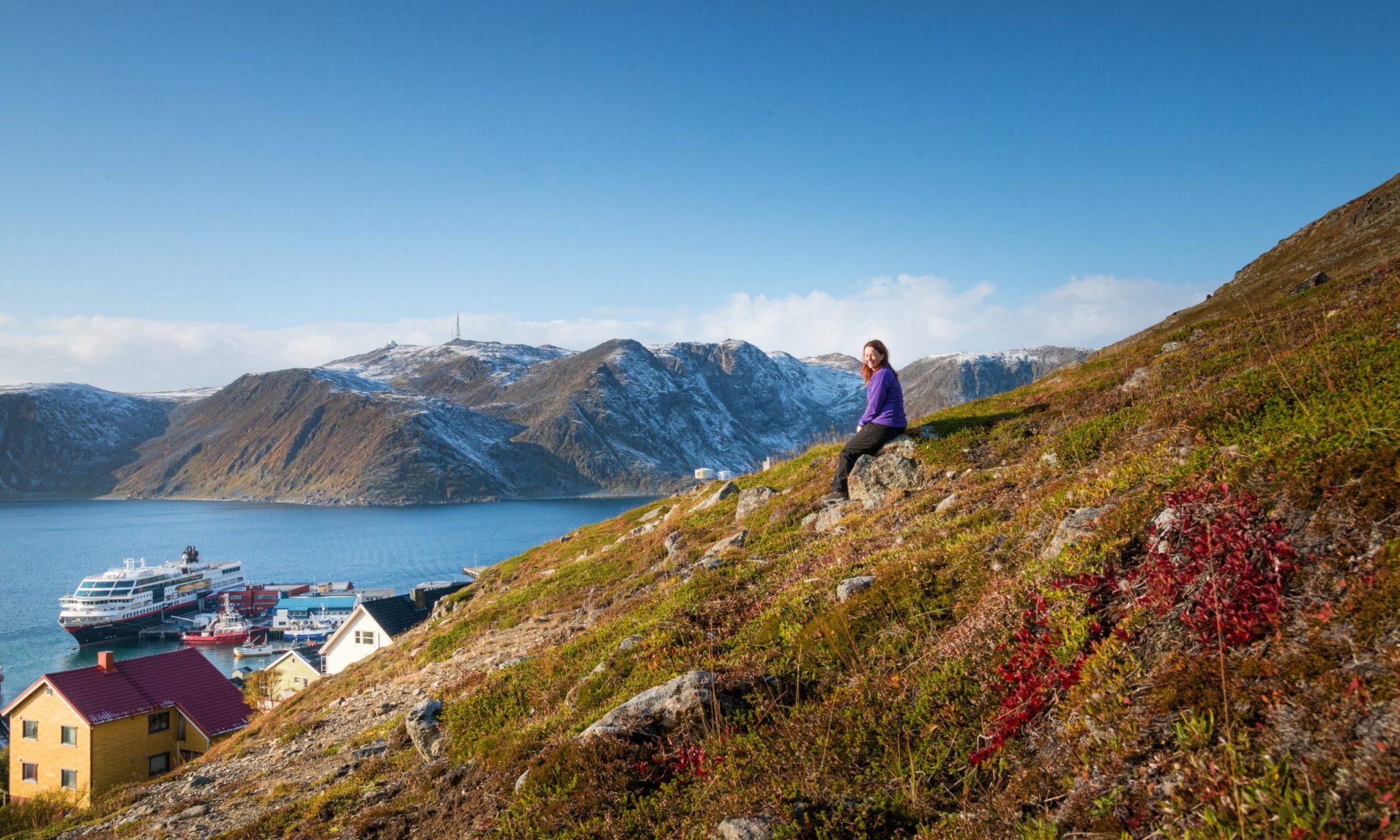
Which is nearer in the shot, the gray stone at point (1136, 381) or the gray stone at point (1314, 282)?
the gray stone at point (1136, 381)

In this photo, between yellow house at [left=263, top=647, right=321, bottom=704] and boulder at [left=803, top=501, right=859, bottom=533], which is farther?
yellow house at [left=263, top=647, right=321, bottom=704]

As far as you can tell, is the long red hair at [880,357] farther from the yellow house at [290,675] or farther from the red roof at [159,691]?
the yellow house at [290,675]

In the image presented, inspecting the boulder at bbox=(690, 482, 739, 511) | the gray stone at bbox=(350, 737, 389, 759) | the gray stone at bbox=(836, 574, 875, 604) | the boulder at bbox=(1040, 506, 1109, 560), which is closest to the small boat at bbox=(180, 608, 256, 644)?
the boulder at bbox=(690, 482, 739, 511)

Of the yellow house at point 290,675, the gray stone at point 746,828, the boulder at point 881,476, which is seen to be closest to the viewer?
the gray stone at point 746,828

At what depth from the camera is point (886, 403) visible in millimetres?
17250

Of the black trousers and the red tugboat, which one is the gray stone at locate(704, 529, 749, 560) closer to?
the black trousers

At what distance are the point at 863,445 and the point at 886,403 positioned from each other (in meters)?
1.27

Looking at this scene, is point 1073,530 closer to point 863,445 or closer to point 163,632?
point 863,445

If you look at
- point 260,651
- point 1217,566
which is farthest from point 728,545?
point 260,651

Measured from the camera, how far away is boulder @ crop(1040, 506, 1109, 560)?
23.5ft

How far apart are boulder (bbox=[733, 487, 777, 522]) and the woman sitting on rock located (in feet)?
16.2

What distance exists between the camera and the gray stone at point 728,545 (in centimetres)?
1756

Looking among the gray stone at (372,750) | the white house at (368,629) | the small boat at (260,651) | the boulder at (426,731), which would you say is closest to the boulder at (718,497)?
the gray stone at (372,750)

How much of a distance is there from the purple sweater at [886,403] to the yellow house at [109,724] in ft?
132
